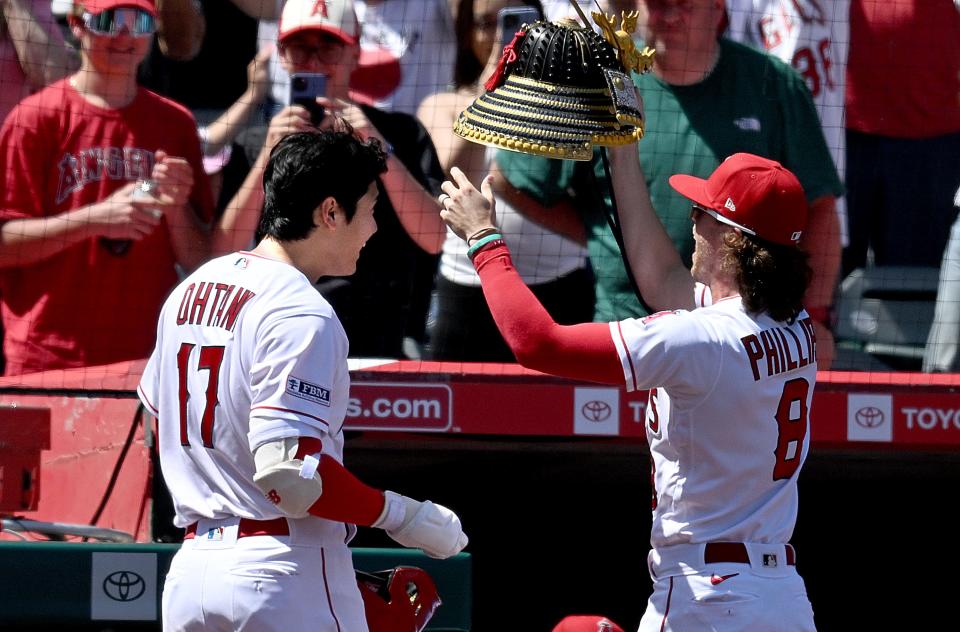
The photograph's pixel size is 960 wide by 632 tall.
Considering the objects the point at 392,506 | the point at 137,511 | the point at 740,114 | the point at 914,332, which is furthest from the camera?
the point at 914,332

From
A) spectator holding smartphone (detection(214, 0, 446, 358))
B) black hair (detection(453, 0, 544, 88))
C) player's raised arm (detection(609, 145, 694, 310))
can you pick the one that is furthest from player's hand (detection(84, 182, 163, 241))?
player's raised arm (detection(609, 145, 694, 310))

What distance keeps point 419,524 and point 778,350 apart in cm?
69

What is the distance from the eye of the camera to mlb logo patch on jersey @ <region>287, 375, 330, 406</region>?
199cm

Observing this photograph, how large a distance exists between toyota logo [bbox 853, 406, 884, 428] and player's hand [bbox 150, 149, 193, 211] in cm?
215

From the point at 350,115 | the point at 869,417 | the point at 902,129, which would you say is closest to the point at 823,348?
the point at 869,417

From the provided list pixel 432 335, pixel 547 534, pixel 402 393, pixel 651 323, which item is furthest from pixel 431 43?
pixel 651 323

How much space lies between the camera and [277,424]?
1.96 meters

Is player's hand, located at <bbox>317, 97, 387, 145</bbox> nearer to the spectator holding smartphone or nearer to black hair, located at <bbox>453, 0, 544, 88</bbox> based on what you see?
the spectator holding smartphone

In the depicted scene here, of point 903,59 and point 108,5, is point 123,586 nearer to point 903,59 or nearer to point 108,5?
point 108,5

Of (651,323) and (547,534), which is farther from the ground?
(651,323)

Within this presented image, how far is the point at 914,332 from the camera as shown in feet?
14.5

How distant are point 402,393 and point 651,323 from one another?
158 centimetres

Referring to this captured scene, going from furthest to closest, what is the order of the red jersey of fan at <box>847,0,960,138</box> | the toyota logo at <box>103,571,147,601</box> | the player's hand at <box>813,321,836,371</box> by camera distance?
the red jersey of fan at <box>847,0,960,138</box> → the player's hand at <box>813,321,836,371</box> → the toyota logo at <box>103,571,147,601</box>

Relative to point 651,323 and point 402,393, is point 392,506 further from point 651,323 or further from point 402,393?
point 402,393
